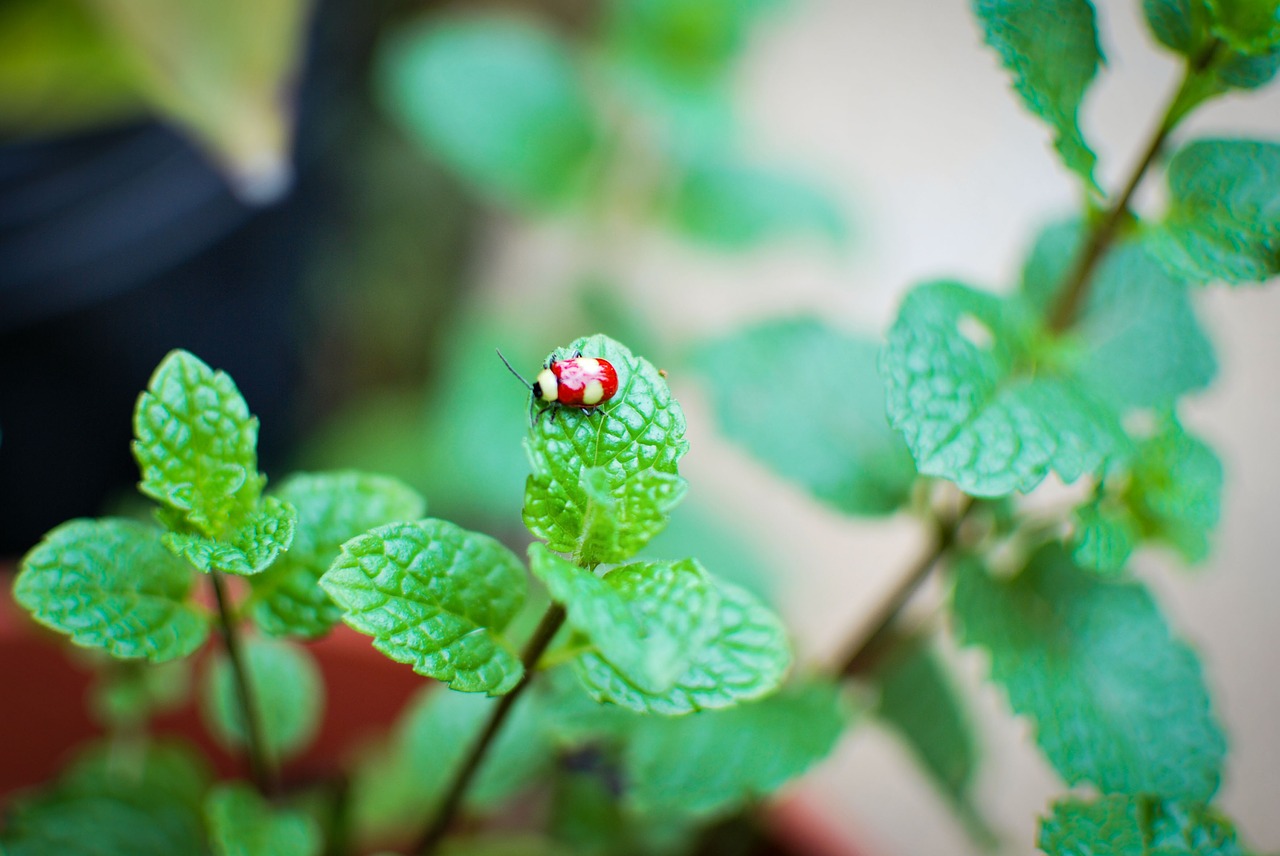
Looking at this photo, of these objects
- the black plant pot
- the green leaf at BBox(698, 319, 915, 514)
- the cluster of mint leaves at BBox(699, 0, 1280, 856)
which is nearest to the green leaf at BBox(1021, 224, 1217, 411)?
the cluster of mint leaves at BBox(699, 0, 1280, 856)

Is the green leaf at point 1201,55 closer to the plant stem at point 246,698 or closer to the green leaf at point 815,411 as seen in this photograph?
the green leaf at point 815,411

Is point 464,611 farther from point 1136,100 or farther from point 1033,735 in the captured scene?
point 1136,100

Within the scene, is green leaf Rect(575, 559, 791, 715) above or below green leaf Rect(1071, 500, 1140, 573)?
below

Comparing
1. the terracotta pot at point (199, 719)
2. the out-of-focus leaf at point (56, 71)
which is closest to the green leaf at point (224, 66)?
the out-of-focus leaf at point (56, 71)

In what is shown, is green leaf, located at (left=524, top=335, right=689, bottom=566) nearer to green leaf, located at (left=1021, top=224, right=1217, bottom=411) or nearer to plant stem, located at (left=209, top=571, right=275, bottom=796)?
plant stem, located at (left=209, top=571, right=275, bottom=796)

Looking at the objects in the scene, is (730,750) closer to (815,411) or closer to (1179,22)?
(815,411)

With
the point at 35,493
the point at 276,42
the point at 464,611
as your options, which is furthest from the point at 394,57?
the point at 464,611
